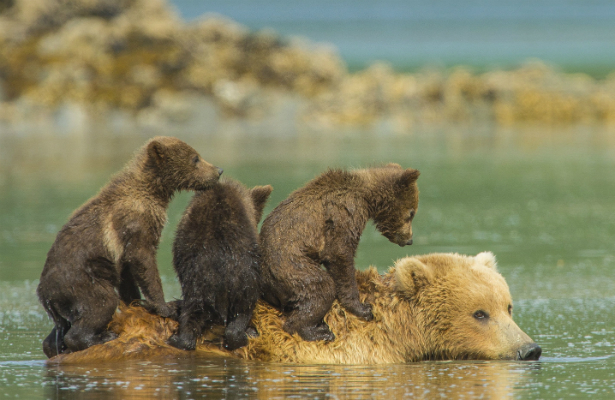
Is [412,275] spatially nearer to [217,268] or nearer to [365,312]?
[365,312]

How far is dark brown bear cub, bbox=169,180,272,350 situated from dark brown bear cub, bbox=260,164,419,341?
8.3 inches

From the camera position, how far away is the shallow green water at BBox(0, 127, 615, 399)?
6.30 m

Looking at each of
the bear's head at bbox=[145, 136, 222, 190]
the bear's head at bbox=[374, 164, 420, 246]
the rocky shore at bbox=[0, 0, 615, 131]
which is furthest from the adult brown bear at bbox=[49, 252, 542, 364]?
the rocky shore at bbox=[0, 0, 615, 131]

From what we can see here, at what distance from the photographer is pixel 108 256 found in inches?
261

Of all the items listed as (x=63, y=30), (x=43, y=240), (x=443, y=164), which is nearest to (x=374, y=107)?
(x=63, y=30)

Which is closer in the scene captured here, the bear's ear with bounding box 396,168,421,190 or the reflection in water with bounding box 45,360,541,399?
the reflection in water with bounding box 45,360,541,399

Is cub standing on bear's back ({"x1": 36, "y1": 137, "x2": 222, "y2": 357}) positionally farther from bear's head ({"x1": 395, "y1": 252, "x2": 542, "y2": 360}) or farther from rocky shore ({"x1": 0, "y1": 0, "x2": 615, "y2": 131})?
rocky shore ({"x1": 0, "y1": 0, "x2": 615, "y2": 131})

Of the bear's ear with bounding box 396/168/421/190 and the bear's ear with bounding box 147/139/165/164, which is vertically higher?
the bear's ear with bounding box 147/139/165/164

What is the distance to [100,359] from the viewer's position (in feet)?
21.8

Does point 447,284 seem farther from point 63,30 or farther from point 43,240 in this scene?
point 63,30

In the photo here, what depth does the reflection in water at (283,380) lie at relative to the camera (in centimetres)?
605

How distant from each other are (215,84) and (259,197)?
56.7 m

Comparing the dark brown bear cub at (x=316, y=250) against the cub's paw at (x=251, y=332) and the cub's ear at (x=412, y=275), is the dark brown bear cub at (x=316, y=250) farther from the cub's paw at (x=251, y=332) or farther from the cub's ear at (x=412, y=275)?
the cub's ear at (x=412, y=275)

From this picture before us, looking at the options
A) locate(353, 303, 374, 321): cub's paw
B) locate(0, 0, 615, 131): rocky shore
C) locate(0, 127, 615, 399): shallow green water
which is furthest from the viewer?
locate(0, 0, 615, 131): rocky shore
